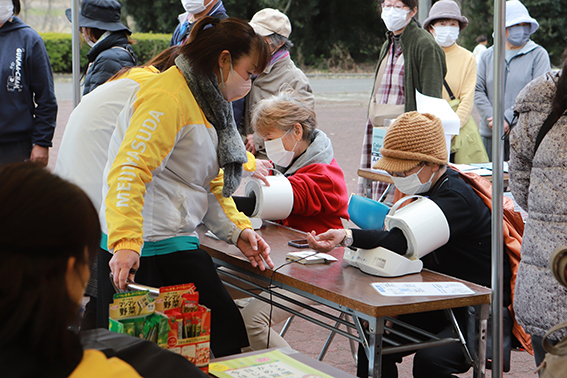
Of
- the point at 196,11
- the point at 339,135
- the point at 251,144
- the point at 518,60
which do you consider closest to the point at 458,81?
the point at 518,60

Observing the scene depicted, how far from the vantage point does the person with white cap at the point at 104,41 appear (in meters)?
3.80

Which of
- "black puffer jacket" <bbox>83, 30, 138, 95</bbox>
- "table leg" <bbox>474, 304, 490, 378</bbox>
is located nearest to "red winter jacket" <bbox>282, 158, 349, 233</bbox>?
"table leg" <bbox>474, 304, 490, 378</bbox>

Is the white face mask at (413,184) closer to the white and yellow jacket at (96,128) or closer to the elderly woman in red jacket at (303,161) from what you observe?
the elderly woman in red jacket at (303,161)

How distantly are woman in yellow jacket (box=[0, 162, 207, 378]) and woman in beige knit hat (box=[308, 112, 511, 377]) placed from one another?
1440 millimetres

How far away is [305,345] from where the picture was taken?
3547 millimetres

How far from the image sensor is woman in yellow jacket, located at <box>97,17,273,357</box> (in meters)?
2.05

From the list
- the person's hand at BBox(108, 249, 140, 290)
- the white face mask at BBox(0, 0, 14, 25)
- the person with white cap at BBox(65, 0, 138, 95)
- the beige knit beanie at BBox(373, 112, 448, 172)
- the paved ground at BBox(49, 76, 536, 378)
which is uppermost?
the white face mask at BBox(0, 0, 14, 25)

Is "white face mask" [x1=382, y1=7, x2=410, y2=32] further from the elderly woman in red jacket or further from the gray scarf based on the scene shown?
the gray scarf

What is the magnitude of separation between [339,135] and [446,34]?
531 cm

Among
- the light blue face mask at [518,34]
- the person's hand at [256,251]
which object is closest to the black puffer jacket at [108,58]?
the person's hand at [256,251]

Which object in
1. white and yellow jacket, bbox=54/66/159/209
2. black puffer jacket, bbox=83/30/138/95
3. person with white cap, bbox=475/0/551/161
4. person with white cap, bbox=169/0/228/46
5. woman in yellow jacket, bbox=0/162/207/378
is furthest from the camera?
person with white cap, bbox=475/0/551/161

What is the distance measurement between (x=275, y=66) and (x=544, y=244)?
257 cm

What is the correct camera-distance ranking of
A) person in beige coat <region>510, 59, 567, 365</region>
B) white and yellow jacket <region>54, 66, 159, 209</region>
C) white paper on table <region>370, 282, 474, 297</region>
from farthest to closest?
1. white and yellow jacket <region>54, 66, 159, 209</region>
2. white paper on table <region>370, 282, 474, 297</region>
3. person in beige coat <region>510, 59, 567, 365</region>

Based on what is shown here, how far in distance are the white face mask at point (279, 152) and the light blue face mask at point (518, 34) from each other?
308 centimetres
